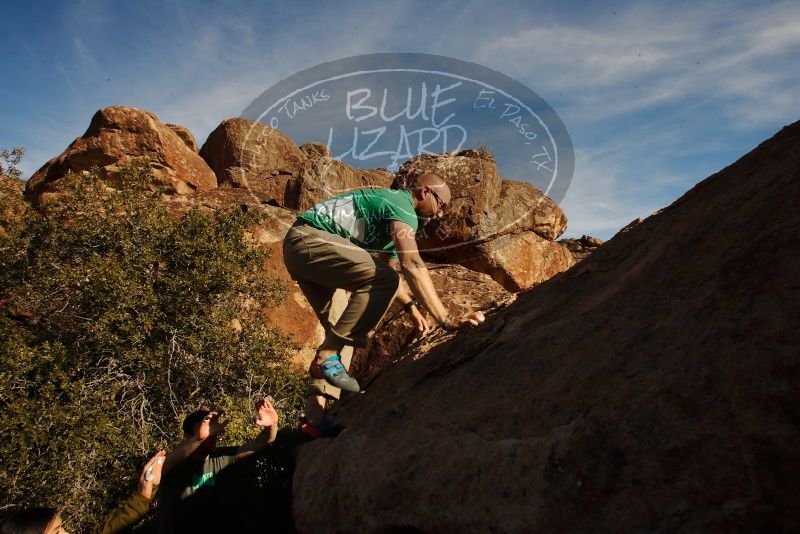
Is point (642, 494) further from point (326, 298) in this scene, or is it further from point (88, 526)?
point (88, 526)

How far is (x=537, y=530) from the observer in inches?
90.1

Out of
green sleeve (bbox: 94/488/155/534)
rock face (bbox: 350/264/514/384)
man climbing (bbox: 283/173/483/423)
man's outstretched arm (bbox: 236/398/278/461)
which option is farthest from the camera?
rock face (bbox: 350/264/514/384)

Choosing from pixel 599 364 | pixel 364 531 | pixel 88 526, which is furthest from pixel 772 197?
pixel 88 526

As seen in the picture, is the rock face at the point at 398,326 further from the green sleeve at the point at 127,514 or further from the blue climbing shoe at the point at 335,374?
the green sleeve at the point at 127,514

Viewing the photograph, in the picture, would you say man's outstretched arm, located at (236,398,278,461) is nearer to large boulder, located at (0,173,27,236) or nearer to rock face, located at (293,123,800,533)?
rock face, located at (293,123,800,533)

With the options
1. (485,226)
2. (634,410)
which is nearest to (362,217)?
(634,410)

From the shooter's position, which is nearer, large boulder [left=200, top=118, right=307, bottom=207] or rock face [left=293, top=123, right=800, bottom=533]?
rock face [left=293, top=123, right=800, bottom=533]

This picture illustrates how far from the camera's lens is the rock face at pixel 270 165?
22.2m

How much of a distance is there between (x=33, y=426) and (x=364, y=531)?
27.0 ft

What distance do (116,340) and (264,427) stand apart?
7215 millimetres

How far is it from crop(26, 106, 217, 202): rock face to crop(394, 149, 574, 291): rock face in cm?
1362

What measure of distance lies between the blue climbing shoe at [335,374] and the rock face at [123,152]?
70.2ft

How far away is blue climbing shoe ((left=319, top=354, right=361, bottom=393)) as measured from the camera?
487 centimetres

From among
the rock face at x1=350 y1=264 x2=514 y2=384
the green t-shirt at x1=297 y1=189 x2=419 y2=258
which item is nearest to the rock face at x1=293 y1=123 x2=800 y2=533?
the green t-shirt at x1=297 y1=189 x2=419 y2=258
